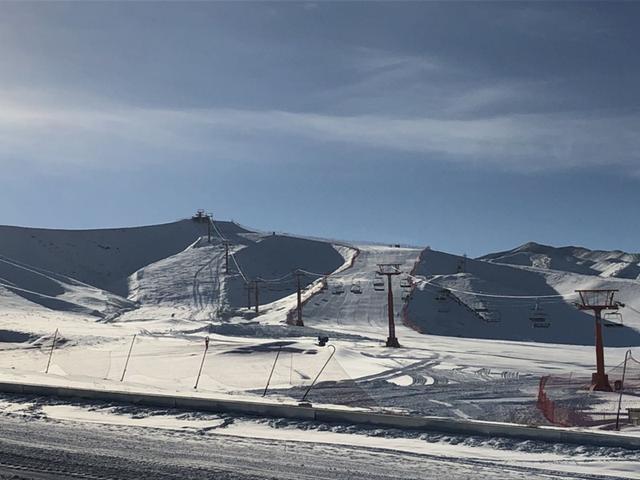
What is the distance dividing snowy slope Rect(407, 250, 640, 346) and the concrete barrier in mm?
51337

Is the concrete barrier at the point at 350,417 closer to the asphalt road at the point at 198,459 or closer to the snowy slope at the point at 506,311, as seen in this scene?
the asphalt road at the point at 198,459

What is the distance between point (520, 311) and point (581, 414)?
206 ft

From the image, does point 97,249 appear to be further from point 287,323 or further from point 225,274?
point 287,323

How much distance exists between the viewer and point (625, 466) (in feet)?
39.2

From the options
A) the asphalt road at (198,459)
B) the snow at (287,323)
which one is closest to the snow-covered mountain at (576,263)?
the snow at (287,323)

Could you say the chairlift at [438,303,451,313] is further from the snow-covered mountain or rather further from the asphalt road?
the snow-covered mountain

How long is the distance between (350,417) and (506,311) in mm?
69703

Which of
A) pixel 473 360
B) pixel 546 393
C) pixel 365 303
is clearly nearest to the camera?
pixel 546 393

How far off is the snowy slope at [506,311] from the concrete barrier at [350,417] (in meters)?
51.3

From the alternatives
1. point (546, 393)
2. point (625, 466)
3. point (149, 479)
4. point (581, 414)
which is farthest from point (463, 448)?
point (546, 393)

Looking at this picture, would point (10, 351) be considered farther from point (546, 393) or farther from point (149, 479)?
point (149, 479)

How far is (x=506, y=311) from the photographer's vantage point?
271ft

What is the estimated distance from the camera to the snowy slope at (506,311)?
75.1 meters

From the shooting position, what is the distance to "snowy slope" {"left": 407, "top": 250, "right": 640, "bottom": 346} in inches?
2955
